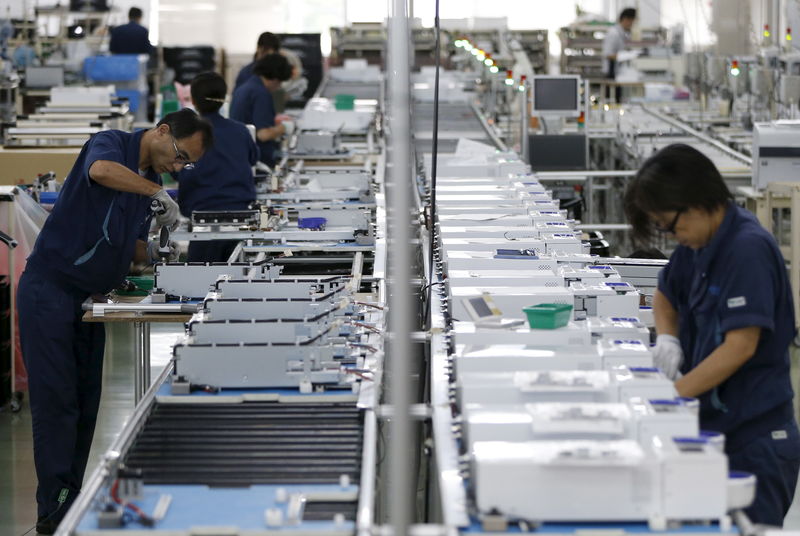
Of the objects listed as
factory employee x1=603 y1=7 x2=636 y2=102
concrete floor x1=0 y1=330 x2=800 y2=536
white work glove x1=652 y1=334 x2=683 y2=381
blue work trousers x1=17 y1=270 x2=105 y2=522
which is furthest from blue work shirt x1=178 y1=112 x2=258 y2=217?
factory employee x1=603 y1=7 x2=636 y2=102

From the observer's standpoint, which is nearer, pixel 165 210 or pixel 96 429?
pixel 165 210

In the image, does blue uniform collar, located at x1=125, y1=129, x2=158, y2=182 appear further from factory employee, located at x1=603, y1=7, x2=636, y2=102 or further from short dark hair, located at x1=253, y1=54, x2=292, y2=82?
factory employee, located at x1=603, y1=7, x2=636, y2=102

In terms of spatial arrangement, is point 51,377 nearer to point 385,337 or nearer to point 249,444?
point 385,337

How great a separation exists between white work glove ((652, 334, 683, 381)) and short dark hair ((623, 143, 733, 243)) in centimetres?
39

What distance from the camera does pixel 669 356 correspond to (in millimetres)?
2850

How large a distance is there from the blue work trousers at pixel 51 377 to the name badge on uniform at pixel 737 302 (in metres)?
2.32

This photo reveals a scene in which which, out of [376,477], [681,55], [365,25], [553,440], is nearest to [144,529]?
[376,477]

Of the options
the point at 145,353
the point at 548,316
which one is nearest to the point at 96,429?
the point at 145,353

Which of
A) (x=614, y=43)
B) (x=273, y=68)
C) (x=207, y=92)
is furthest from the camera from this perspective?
(x=614, y=43)

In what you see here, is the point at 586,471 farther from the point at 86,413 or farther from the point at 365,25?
the point at 365,25

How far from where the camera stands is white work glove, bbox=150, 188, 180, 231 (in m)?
4.11

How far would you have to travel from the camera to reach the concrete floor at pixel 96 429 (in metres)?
4.55

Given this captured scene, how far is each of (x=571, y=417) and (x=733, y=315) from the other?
1.61 ft

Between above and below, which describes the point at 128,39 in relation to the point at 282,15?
below
